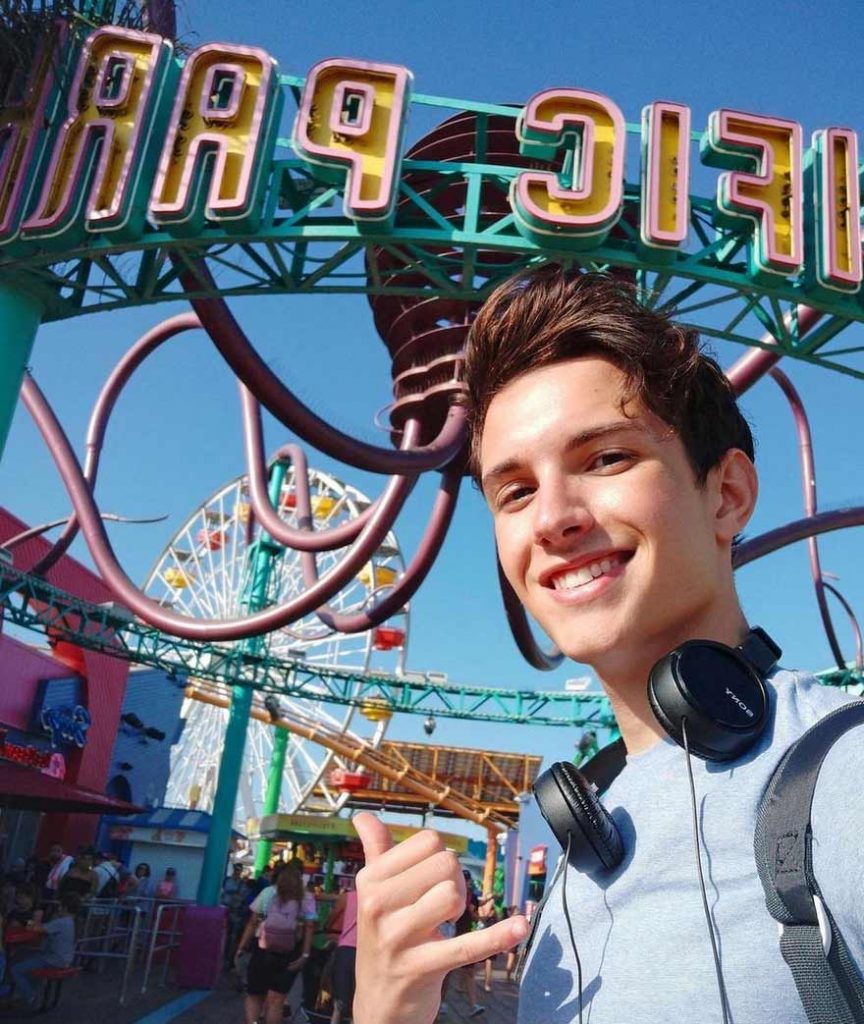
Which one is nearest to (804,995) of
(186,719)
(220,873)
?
(220,873)

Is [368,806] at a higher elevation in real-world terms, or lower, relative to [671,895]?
higher

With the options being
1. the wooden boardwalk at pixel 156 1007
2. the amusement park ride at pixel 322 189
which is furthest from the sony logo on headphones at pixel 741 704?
the wooden boardwalk at pixel 156 1007

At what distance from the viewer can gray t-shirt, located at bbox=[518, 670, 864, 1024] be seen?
0.93 m

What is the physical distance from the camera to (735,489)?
1.50 metres

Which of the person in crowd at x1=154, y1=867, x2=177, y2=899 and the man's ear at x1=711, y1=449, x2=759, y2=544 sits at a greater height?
the person in crowd at x1=154, y1=867, x2=177, y2=899

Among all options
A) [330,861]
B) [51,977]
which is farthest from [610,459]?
[330,861]

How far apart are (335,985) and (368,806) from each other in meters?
32.6

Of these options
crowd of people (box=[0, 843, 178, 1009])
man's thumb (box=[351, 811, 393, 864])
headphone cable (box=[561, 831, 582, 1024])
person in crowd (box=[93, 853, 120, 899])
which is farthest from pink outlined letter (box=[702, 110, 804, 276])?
person in crowd (box=[93, 853, 120, 899])

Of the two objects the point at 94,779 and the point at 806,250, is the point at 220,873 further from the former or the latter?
the point at 806,250

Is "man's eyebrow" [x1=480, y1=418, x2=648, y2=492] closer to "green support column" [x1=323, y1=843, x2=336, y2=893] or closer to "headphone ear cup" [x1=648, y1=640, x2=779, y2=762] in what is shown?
"headphone ear cup" [x1=648, y1=640, x2=779, y2=762]

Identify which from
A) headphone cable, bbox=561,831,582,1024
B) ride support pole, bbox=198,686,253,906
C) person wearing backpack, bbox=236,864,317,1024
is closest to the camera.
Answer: headphone cable, bbox=561,831,582,1024

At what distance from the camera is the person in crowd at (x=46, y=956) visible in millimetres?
9094

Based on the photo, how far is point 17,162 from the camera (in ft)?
A: 25.6

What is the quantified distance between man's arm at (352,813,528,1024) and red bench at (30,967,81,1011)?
31.0 ft
